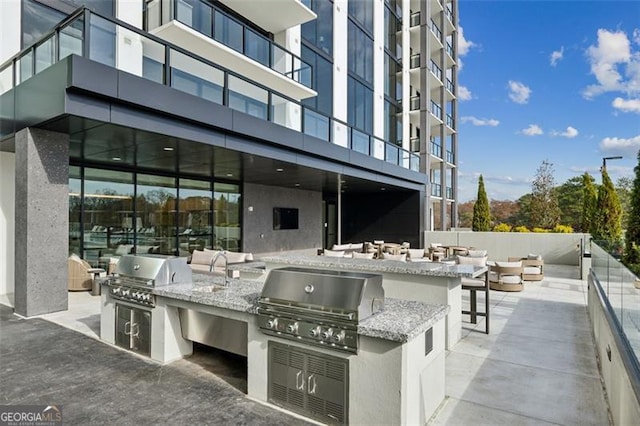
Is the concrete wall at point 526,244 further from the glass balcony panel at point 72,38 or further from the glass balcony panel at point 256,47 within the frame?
the glass balcony panel at point 72,38

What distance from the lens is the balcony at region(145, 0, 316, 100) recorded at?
8766 mm

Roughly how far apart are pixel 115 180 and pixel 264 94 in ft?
16.0

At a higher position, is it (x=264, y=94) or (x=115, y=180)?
(x=264, y=94)

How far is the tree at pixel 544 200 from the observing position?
23.5m

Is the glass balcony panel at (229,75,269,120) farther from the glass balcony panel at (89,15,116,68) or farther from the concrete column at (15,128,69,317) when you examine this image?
the concrete column at (15,128,69,317)

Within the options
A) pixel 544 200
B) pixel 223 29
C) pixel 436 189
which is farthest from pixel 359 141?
pixel 544 200

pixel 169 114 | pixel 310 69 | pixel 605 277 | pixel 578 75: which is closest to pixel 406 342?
pixel 605 277

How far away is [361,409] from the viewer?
271cm

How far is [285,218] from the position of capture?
15.0 m

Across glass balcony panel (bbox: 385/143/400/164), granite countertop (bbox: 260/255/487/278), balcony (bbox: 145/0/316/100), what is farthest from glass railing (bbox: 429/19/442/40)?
granite countertop (bbox: 260/255/487/278)

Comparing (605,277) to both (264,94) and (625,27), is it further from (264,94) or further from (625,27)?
(625,27)

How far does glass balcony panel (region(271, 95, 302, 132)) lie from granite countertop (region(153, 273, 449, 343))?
4992mm

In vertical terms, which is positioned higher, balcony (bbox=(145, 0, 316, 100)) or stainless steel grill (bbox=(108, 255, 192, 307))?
balcony (bbox=(145, 0, 316, 100))

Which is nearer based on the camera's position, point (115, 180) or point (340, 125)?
point (115, 180)
